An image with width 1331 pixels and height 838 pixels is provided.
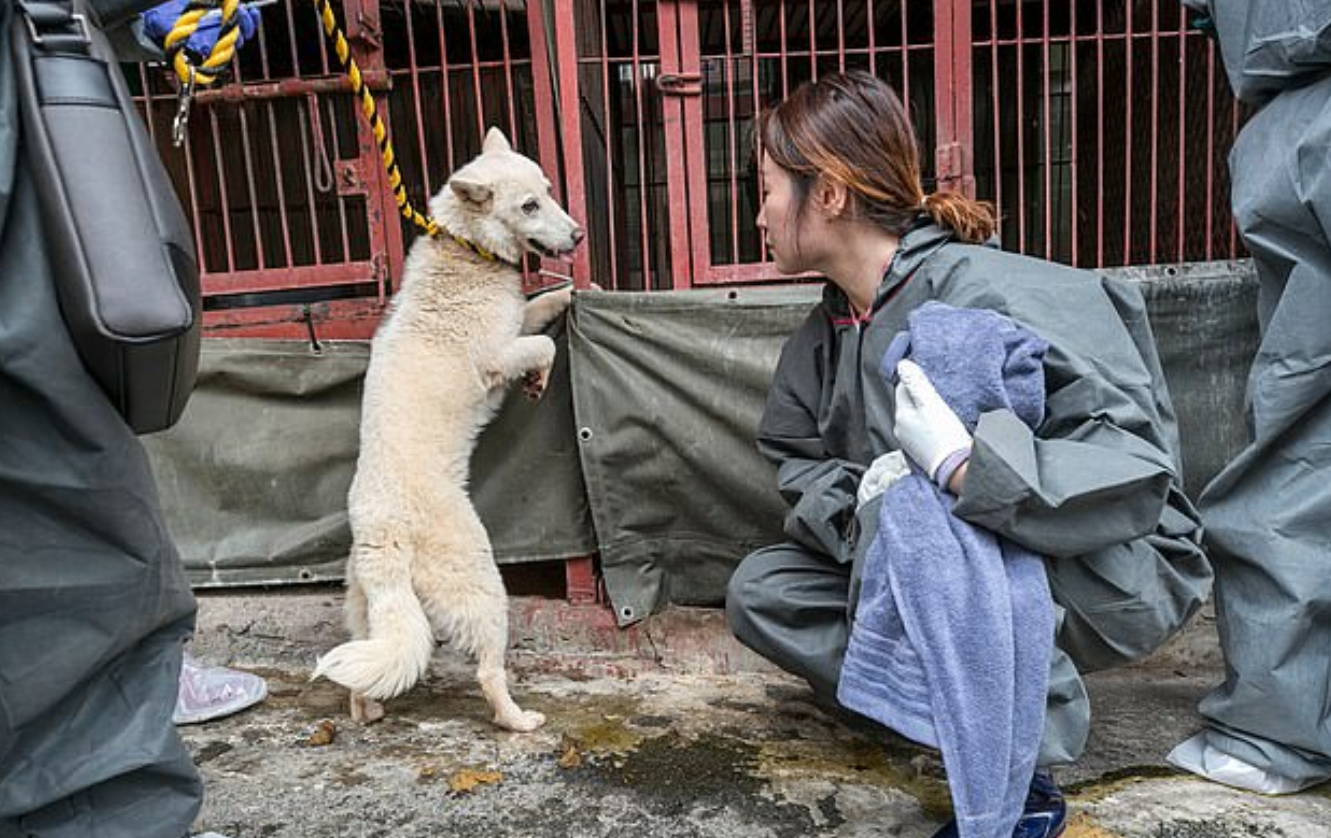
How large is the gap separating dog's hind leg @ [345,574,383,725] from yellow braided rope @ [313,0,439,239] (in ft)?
3.37

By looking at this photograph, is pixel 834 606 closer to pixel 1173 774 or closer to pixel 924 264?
pixel 924 264

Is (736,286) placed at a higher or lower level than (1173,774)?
higher

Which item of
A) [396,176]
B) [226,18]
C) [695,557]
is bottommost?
[695,557]

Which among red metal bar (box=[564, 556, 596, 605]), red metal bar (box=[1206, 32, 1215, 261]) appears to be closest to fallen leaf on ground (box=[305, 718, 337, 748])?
red metal bar (box=[564, 556, 596, 605])

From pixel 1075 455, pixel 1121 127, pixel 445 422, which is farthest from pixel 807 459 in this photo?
pixel 1121 127

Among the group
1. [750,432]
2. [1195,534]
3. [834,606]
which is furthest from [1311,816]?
[750,432]

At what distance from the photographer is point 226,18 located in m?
1.58

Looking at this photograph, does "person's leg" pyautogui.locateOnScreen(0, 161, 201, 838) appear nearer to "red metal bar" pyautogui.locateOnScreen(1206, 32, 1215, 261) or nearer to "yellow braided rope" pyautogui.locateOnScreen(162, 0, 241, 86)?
"yellow braided rope" pyautogui.locateOnScreen(162, 0, 241, 86)

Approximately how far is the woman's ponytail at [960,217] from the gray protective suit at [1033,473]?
34 millimetres

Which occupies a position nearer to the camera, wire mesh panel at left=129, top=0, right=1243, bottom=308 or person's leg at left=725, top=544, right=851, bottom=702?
person's leg at left=725, top=544, right=851, bottom=702

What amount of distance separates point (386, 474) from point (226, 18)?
4.12 ft

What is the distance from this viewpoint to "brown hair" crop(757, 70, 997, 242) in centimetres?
199

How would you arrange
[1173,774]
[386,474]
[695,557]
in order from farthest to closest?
[695,557] < [386,474] < [1173,774]

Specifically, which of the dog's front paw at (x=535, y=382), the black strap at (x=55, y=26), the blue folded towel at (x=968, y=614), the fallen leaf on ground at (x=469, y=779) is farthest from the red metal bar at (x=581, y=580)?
the black strap at (x=55, y=26)
